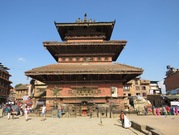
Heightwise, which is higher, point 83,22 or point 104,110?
point 83,22

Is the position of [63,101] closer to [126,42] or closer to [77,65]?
[77,65]

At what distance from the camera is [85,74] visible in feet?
63.1

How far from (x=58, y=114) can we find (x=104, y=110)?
580 centimetres

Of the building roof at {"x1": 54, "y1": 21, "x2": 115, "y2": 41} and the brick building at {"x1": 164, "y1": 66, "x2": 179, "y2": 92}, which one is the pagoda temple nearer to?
the building roof at {"x1": 54, "y1": 21, "x2": 115, "y2": 41}

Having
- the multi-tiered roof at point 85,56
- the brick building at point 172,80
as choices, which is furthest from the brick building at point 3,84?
the brick building at point 172,80

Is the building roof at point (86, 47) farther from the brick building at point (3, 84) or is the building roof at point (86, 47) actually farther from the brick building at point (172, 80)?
the brick building at point (3, 84)

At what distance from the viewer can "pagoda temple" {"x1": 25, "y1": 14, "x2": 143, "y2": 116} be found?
19.3 metres

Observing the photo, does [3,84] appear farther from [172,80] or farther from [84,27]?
[172,80]

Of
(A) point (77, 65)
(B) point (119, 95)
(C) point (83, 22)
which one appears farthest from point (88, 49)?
(B) point (119, 95)

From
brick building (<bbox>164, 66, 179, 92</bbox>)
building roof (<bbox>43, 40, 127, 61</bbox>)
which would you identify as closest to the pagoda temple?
building roof (<bbox>43, 40, 127, 61</bbox>)

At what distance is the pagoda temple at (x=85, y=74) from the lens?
1927cm

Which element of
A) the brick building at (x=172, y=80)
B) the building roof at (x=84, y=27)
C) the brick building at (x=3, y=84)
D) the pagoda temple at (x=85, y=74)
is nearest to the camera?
the pagoda temple at (x=85, y=74)

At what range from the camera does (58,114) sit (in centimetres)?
1792

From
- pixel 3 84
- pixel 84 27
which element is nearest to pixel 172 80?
pixel 84 27
